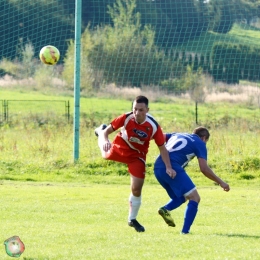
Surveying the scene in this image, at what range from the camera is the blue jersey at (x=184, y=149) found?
952 centimetres

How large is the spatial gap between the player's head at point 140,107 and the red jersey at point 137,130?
15 centimetres

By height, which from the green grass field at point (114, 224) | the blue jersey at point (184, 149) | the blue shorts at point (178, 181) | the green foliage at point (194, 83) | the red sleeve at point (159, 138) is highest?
the red sleeve at point (159, 138)

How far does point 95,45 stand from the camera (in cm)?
2377

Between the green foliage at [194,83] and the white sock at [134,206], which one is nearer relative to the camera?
the white sock at [134,206]

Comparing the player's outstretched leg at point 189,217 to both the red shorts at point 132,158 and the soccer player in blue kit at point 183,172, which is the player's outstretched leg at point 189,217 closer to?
the soccer player in blue kit at point 183,172

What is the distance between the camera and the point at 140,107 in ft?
30.3

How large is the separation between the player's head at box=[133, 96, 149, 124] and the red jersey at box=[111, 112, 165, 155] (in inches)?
6.0

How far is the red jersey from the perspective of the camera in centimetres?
948

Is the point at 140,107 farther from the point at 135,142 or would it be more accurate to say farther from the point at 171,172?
the point at 171,172

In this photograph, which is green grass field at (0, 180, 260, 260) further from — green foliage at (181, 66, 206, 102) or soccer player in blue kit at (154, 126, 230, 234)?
green foliage at (181, 66, 206, 102)

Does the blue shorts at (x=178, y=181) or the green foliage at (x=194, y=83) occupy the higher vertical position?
the blue shorts at (x=178, y=181)

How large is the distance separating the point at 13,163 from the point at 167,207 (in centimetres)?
863

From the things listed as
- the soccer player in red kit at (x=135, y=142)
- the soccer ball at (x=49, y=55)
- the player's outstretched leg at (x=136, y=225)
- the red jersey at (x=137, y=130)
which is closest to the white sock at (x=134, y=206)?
the soccer player in red kit at (x=135, y=142)

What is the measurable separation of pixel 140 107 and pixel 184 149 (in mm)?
847
